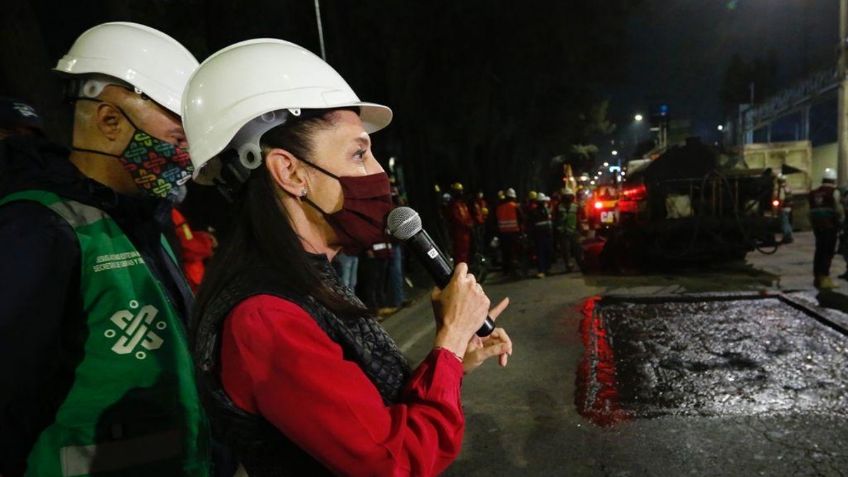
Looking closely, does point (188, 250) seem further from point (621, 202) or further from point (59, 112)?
point (621, 202)

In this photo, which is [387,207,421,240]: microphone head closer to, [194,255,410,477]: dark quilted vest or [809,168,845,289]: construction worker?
[194,255,410,477]: dark quilted vest

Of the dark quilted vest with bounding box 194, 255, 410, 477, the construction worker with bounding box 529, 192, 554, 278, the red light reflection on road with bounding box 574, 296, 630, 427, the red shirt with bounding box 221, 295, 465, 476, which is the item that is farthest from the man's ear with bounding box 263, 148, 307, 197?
the construction worker with bounding box 529, 192, 554, 278


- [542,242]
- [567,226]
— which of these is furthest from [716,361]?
[567,226]

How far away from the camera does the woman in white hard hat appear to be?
45.2 inches

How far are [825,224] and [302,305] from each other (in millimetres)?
10410

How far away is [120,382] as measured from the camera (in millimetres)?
1652

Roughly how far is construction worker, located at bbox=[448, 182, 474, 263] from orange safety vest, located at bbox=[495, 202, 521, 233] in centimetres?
73

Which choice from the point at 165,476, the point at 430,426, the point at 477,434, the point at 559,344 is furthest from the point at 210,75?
the point at 559,344

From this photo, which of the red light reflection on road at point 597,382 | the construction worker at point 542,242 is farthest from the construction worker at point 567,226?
the red light reflection on road at point 597,382

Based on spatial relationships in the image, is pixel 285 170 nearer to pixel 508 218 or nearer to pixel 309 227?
pixel 309 227

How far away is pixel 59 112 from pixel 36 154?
466 centimetres

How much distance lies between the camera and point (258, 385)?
45.2 inches

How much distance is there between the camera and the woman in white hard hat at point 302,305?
115 cm

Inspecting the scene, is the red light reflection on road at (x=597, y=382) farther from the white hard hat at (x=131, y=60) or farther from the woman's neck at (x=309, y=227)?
the white hard hat at (x=131, y=60)
